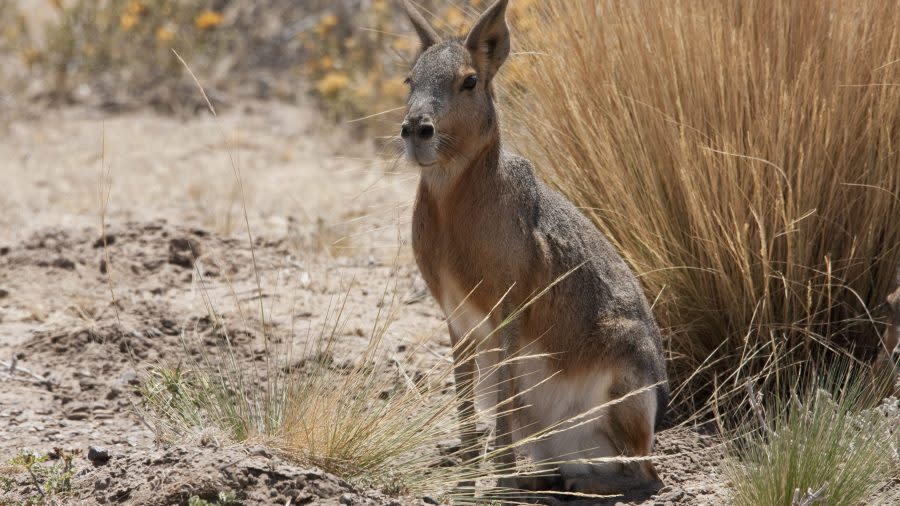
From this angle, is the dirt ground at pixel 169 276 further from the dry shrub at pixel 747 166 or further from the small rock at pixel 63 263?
the dry shrub at pixel 747 166

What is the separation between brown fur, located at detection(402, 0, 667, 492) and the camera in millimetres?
3945

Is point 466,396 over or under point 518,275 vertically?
under

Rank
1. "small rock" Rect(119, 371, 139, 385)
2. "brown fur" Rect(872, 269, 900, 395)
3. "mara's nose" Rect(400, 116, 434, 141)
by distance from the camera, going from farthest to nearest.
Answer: "small rock" Rect(119, 371, 139, 385), "brown fur" Rect(872, 269, 900, 395), "mara's nose" Rect(400, 116, 434, 141)

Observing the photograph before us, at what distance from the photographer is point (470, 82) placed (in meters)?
3.95

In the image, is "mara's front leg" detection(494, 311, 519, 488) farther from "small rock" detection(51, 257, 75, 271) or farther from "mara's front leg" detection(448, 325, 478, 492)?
"small rock" detection(51, 257, 75, 271)

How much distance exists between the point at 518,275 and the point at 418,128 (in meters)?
0.65

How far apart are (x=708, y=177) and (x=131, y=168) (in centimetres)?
490

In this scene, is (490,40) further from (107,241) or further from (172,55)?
(172,55)

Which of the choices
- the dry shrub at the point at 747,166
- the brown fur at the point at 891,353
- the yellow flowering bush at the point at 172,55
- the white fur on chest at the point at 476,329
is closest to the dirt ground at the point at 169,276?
the white fur on chest at the point at 476,329

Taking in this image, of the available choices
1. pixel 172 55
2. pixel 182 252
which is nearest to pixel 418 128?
pixel 182 252

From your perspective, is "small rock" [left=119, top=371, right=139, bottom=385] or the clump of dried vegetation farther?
"small rock" [left=119, top=371, right=139, bottom=385]

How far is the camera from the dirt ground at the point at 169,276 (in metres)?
3.60

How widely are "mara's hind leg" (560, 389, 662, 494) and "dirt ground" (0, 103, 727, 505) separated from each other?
0.10 meters

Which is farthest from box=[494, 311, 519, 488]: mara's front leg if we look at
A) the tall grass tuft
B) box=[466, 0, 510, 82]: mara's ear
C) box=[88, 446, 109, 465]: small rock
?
box=[88, 446, 109, 465]: small rock
